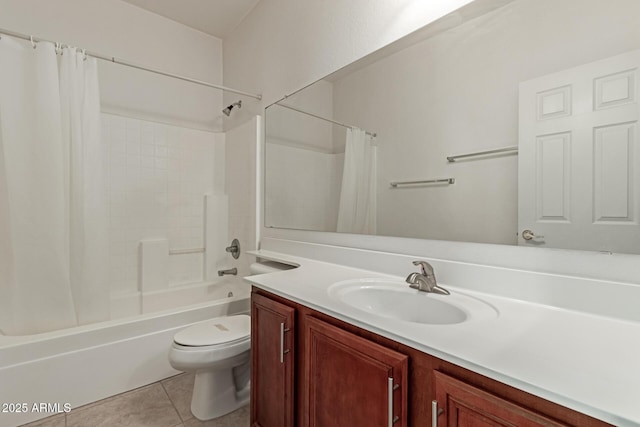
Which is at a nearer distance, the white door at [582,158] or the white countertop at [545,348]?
the white countertop at [545,348]

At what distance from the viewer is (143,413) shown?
150 centimetres

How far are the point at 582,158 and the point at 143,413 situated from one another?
2141mm

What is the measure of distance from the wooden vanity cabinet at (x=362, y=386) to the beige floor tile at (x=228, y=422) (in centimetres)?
31

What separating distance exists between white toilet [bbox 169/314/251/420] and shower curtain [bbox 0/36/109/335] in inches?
30.1

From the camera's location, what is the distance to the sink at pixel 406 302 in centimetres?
87

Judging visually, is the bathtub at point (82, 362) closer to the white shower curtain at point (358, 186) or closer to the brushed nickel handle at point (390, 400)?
the white shower curtain at point (358, 186)

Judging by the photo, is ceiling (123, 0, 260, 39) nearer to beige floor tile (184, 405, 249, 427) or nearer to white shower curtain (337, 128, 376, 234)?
white shower curtain (337, 128, 376, 234)

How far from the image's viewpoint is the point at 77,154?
1.73 metres

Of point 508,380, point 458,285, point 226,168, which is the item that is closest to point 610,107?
point 458,285

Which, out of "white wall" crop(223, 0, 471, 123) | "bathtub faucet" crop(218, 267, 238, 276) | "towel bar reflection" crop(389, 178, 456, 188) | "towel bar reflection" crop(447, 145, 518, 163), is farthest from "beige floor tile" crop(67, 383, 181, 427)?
"white wall" crop(223, 0, 471, 123)

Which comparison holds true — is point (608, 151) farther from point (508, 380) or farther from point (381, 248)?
point (381, 248)

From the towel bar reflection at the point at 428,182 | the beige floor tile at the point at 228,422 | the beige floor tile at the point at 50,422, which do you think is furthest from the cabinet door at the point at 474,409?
the beige floor tile at the point at 50,422

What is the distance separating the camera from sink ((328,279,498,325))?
0.87m

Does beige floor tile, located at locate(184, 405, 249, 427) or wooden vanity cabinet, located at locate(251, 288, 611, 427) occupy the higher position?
wooden vanity cabinet, located at locate(251, 288, 611, 427)
